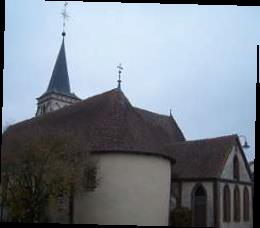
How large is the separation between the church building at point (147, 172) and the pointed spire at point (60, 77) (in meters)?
17.4

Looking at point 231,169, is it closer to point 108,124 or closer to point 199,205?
point 199,205

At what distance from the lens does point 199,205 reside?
102 feet

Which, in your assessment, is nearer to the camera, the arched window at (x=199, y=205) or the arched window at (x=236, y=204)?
the arched window at (x=199, y=205)

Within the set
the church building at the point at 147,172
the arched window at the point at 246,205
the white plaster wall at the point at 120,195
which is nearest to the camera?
the white plaster wall at the point at 120,195

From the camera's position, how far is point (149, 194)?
1013 inches

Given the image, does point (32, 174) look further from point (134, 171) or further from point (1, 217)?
point (1, 217)

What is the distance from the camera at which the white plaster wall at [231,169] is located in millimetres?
31733

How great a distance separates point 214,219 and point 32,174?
14.9m

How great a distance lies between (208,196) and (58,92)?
30.4m

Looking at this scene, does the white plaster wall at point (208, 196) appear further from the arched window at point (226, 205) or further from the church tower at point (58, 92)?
the church tower at point (58, 92)

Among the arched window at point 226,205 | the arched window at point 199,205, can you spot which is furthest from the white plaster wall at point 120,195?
the arched window at point 226,205

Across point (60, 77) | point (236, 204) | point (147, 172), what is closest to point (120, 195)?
point (147, 172)

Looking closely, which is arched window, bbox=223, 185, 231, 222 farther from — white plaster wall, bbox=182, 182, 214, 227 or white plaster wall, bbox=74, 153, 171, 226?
white plaster wall, bbox=74, 153, 171, 226

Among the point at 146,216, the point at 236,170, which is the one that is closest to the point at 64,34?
the point at 236,170
